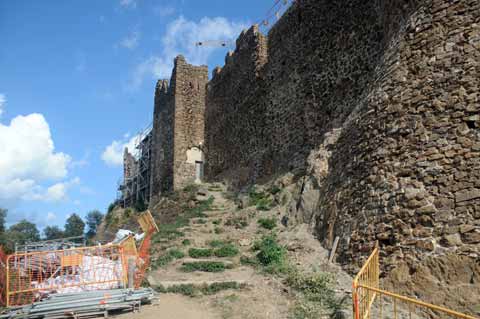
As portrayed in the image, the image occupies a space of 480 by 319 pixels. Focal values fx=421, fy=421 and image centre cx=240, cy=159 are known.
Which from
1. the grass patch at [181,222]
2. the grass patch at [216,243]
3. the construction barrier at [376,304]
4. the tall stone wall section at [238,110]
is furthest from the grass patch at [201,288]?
the tall stone wall section at [238,110]

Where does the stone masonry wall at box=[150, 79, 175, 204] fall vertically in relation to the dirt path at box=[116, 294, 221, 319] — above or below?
above

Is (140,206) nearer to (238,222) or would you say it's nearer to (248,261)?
(238,222)

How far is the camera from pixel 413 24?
7332mm

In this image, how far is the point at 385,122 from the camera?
23.0 ft

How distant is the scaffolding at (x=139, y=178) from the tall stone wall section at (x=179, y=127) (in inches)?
98.8

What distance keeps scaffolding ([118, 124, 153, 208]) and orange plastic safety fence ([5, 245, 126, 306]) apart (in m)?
16.7

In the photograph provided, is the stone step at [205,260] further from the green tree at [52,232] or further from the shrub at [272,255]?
the green tree at [52,232]

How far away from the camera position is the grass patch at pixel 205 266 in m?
8.62

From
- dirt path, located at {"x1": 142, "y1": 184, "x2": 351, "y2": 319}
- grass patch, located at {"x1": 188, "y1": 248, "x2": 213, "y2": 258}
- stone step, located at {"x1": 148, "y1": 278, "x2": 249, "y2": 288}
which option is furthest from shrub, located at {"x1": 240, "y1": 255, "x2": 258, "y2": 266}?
grass patch, located at {"x1": 188, "y1": 248, "x2": 213, "y2": 258}

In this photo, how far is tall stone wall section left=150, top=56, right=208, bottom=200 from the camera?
20844 millimetres

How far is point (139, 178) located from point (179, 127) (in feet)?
24.0

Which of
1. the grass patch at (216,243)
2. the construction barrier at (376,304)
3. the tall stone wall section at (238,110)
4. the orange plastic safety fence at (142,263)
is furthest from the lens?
the tall stone wall section at (238,110)

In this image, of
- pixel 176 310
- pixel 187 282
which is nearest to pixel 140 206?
pixel 187 282

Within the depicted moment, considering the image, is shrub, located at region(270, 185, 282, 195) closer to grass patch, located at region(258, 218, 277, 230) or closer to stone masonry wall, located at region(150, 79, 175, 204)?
grass patch, located at region(258, 218, 277, 230)
